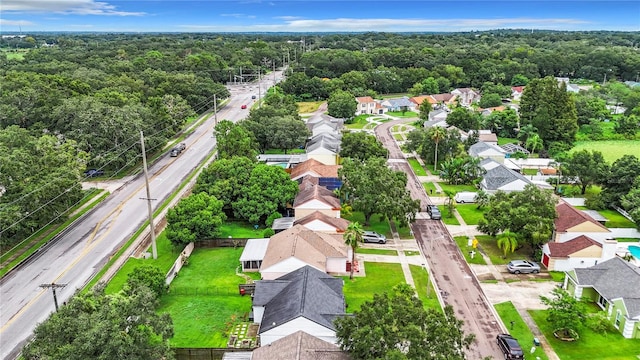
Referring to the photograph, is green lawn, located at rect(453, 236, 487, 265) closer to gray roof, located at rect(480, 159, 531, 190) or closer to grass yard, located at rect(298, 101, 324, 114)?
gray roof, located at rect(480, 159, 531, 190)

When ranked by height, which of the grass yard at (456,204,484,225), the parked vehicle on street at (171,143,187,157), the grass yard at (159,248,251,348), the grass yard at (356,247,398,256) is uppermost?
the parked vehicle on street at (171,143,187,157)

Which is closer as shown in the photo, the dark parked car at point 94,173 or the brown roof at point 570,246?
the brown roof at point 570,246

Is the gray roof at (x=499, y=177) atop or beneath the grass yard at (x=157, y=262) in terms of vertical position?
atop

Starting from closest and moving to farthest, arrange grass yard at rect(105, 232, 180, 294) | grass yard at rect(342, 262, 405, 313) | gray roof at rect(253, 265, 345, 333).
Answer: gray roof at rect(253, 265, 345, 333) < grass yard at rect(342, 262, 405, 313) < grass yard at rect(105, 232, 180, 294)

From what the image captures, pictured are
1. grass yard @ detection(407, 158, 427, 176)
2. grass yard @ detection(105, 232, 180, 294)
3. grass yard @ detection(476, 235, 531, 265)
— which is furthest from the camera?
grass yard @ detection(407, 158, 427, 176)

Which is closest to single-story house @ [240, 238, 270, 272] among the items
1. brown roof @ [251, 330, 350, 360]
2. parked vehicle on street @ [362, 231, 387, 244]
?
parked vehicle on street @ [362, 231, 387, 244]

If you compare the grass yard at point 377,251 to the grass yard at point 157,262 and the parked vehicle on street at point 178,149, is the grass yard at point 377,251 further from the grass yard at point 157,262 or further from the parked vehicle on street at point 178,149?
the parked vehicle on street at point 178,149

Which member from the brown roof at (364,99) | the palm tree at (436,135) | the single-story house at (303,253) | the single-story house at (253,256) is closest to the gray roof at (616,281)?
the single-story house at (303,253)

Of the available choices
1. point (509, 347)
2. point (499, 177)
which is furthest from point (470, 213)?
point (509, 347)
